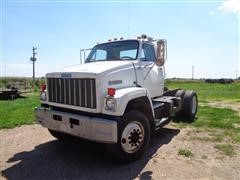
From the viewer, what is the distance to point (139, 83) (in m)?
6.34

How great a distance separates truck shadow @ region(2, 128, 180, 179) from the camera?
490 centimetres

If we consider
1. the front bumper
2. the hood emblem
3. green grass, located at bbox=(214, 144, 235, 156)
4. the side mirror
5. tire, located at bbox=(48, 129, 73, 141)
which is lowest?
green grass, located at bbox=(214, 144, 235, 156)

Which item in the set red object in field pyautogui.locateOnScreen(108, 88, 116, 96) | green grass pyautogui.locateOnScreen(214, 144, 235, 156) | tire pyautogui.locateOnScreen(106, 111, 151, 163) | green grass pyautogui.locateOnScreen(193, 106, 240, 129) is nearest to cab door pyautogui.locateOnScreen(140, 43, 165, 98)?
tire pyautogui.locateOnScreen(106, 111, 151, 163)

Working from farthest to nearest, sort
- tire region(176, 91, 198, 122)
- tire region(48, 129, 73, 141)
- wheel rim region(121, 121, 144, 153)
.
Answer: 1. tire region(176, 91, 198, 122)
2. tire region(48, 129, 73, 141)
3. wheel rim region(121, 121, 144, 153)

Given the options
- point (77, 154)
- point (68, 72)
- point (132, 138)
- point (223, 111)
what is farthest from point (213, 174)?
point (223, 111)

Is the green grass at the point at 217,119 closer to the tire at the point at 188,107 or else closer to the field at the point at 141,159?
the field at the point at 141,159

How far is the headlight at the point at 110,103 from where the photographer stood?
5000mm

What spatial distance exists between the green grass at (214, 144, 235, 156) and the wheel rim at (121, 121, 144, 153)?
187cm

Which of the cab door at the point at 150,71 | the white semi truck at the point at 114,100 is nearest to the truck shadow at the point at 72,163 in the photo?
the white semi truck at the point at 114,100

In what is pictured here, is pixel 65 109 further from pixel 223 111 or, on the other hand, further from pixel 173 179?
pixel 223 111

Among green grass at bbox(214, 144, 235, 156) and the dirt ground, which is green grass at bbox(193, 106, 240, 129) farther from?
green grass at bbox(214, 144, 235, 156)

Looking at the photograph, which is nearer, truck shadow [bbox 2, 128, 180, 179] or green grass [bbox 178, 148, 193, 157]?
truck shadow [bbox 2, 128, 180, 179]

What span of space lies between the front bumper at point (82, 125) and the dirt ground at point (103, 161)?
654 millimetres

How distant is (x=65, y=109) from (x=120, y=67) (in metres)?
1.51
